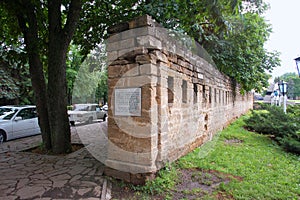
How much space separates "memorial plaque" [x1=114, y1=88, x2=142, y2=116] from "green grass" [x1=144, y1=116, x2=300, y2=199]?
4.02 ft

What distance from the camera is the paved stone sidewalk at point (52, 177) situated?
278 cm

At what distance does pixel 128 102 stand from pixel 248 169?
9.68 ft

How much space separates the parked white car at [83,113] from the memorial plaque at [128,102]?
8080 mm

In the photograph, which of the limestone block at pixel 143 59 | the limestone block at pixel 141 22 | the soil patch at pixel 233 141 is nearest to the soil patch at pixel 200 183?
the limestone block at pixel 143 59

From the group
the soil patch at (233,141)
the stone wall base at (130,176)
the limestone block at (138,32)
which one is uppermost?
the limestone block at (138,32)

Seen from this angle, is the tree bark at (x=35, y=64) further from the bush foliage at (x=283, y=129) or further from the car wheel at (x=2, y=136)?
the bush foliage at (x=283, y=129)

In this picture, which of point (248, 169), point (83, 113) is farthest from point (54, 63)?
point (83, 113)

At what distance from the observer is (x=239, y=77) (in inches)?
323

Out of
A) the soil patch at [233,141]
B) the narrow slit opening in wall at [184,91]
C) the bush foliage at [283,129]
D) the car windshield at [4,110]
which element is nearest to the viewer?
the narrow slit opening in wall at [184,91]

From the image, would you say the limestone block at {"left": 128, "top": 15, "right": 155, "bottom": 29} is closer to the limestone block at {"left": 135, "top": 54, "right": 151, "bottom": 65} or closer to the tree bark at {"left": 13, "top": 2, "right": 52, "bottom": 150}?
the limestone block at {"left": 135, "top": 54, "right": 151, "bottom": 65}

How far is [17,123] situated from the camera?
7.13 m

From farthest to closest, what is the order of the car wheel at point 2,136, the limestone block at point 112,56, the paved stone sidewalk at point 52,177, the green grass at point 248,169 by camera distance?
the car wheel at point 2,136, the limestone block at point 112,56, the green grass at point 248,169, the paved stone sidewalk at point 52,177

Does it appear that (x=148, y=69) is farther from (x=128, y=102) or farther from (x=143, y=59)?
(x=128, y=102)

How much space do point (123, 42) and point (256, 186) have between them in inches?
135
